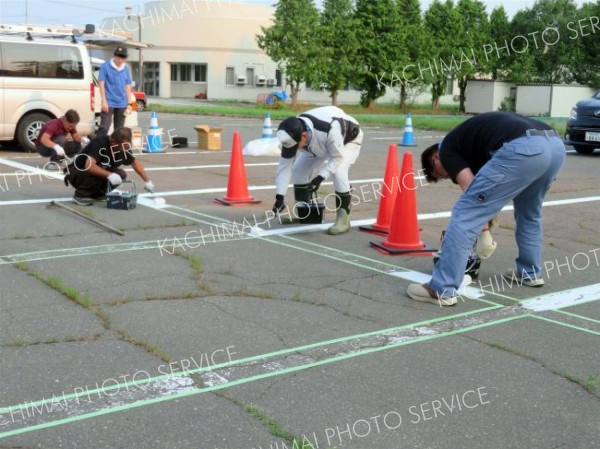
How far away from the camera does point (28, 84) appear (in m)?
13.7

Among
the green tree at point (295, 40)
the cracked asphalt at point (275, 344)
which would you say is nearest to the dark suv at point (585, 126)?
the cracked asphalt at point (275, 344)

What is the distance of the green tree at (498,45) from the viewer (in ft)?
164

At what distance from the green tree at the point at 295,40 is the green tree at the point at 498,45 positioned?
13.6 m

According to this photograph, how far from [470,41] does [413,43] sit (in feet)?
15.5

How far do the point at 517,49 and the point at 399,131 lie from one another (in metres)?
28.1

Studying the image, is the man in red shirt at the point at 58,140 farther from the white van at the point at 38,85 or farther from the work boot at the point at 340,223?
the work boot at the point at 340,223

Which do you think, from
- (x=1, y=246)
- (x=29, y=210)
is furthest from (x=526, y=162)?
(x=29, y=210)

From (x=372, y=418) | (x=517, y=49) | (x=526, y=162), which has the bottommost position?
(x=372, y=418)

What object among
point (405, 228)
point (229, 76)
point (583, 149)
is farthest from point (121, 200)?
point (229, 76)

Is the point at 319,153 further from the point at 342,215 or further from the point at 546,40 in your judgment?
the point at 546,40

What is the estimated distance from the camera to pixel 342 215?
25.3 ft

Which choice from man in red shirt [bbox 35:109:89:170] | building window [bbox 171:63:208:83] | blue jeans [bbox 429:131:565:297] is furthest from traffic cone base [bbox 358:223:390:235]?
building window [bbox 171:63:208:83]

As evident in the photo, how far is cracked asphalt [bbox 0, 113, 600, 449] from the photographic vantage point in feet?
11.2

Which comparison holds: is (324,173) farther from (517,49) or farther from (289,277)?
(517,49)
